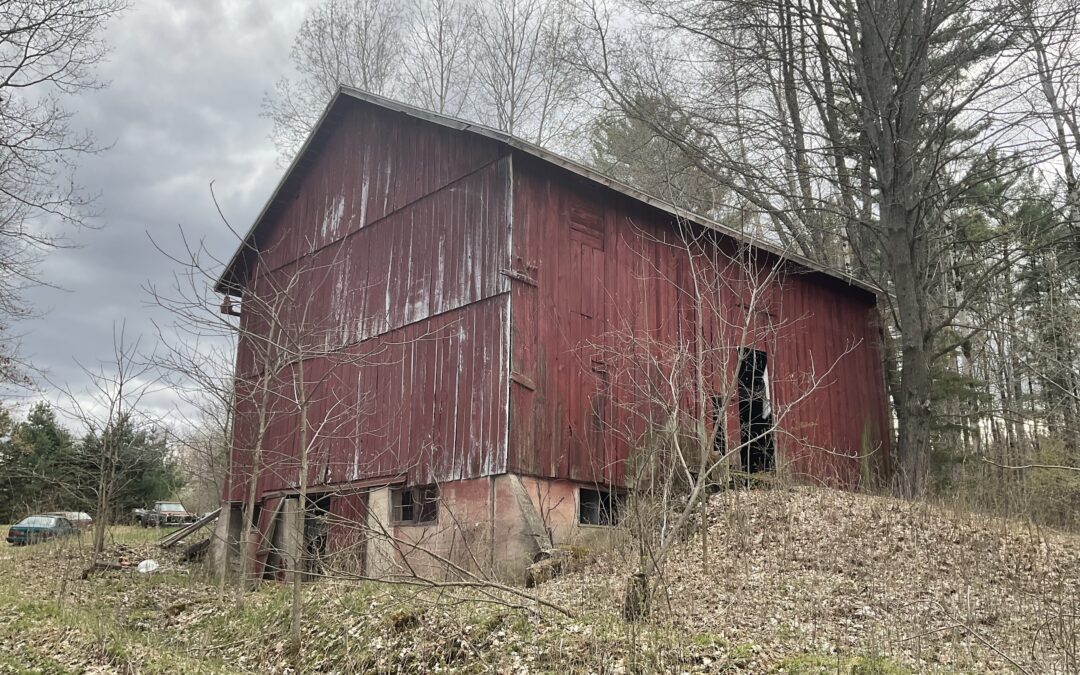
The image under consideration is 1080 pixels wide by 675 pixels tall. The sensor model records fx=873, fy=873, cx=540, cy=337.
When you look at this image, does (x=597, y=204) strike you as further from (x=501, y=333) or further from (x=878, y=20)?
(x=878, y=20)

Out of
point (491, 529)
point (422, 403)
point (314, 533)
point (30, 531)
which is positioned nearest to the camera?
point (491, 529)

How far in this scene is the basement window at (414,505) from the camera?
13.4 meters

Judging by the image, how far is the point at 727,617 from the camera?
8.56 metres

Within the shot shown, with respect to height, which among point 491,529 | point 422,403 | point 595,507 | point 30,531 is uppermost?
point 422,403

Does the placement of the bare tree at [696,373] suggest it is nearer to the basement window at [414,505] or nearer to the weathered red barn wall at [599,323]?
the weathered red barn wall at [599,323]

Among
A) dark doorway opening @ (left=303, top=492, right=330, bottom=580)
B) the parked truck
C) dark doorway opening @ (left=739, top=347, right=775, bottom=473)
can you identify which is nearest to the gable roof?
dark doorway opening @ (left=739, top=347, right=775, bottom=473)

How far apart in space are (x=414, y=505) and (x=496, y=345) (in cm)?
296

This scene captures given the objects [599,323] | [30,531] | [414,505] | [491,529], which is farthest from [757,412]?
[30,531]

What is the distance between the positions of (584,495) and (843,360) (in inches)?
290

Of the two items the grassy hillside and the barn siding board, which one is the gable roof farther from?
the grassy hillside

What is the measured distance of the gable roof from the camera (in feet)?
42.9

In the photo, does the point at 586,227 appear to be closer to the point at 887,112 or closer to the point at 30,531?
the point at 887,112

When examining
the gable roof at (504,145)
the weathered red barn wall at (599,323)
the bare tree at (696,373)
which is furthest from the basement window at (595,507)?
the gable roof at (504,145)

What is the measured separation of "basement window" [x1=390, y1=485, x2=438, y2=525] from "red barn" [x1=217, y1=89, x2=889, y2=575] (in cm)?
4
